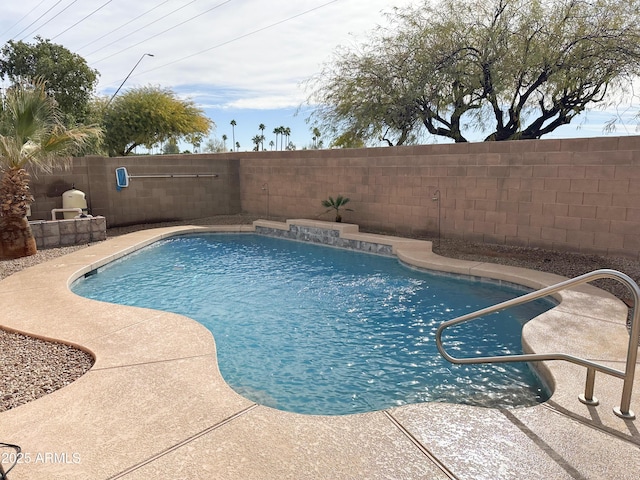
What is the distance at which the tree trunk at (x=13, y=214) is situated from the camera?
25.5 ft

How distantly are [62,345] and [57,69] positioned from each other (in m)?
23.6

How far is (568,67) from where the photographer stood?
11.4 meters

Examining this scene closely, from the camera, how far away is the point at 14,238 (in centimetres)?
798

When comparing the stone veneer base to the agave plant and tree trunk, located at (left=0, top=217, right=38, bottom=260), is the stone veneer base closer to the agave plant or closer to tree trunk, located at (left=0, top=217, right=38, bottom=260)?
tree trunk, located at (left=0, top=217, right=38, bottom=260)

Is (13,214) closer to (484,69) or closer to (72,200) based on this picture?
(72,200)

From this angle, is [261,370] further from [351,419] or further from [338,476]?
[338,476]

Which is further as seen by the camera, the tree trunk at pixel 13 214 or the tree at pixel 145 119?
the tree at pixel 145 119

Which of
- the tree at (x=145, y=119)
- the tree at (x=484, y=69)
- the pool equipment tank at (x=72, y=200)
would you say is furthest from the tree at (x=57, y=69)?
the tree at (x=484, y=69)

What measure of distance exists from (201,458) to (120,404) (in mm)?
956

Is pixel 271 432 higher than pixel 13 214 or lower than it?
lower

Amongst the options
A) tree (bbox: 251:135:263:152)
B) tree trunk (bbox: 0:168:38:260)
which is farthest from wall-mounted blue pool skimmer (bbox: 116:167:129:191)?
tree (bbox: 251:135:263:152)

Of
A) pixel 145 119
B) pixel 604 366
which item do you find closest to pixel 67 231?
pixel 604 366

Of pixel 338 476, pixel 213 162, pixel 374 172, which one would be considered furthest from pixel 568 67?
Result: pixel 338 476

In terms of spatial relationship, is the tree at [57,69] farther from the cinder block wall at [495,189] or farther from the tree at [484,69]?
the cinder block wall at [495,189]
